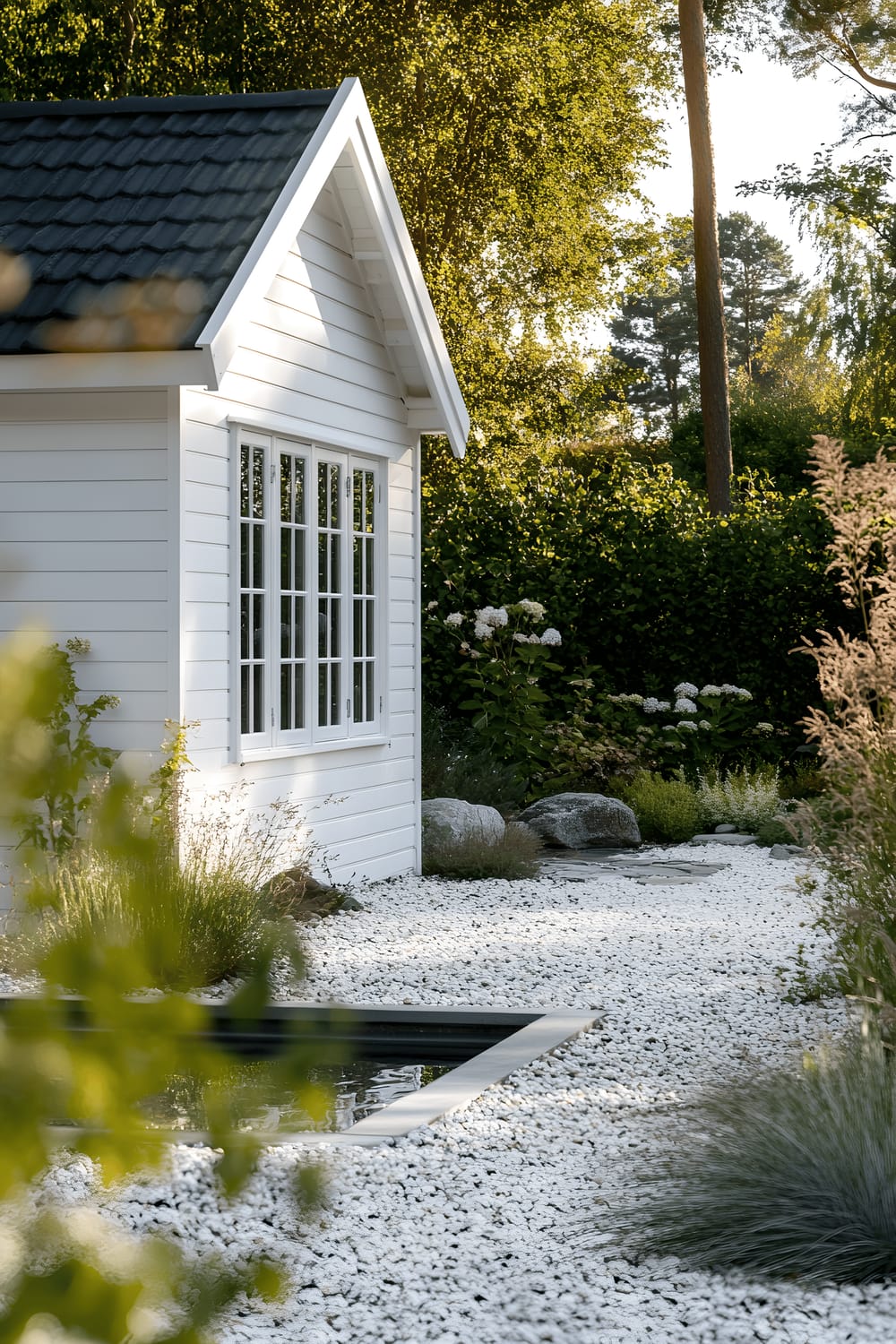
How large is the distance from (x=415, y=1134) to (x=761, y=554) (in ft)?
35.5

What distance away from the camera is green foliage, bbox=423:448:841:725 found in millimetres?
14195

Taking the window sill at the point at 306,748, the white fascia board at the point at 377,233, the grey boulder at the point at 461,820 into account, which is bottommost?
the grey boulder at the point at 461,820

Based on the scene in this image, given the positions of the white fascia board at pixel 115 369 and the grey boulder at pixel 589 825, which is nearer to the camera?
the white fascia board at pixel 115 369

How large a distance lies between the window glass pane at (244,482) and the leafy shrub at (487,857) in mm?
3132

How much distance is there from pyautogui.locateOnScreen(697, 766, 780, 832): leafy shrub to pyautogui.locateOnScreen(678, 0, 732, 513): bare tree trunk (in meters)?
6.25

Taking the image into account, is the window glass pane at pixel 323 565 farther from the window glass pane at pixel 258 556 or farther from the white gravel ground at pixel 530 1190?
the white gravel ground at pixel 530 1190

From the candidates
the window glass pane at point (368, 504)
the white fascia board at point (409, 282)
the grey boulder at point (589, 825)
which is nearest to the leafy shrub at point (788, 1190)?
the window glass pane at point (368, 504)

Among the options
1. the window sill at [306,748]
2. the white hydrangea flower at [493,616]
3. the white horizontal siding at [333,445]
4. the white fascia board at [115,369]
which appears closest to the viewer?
the white fascia board at [115,369]

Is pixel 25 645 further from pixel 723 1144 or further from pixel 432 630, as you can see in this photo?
pixel 432 630

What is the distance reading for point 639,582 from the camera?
1463cm

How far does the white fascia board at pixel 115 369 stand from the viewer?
22.8 ft

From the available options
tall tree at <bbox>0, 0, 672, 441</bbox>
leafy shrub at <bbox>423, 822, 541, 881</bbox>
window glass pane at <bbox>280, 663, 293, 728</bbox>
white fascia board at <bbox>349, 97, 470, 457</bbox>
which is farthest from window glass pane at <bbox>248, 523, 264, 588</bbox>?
tall tree at <bbox>0, 0, 672, 441</bbox>

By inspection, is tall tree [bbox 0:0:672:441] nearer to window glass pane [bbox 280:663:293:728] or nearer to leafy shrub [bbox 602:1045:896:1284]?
window glass pane [bbox 280:663:293:728]

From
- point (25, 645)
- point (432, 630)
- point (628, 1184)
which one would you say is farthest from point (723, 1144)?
point (432, 630)
